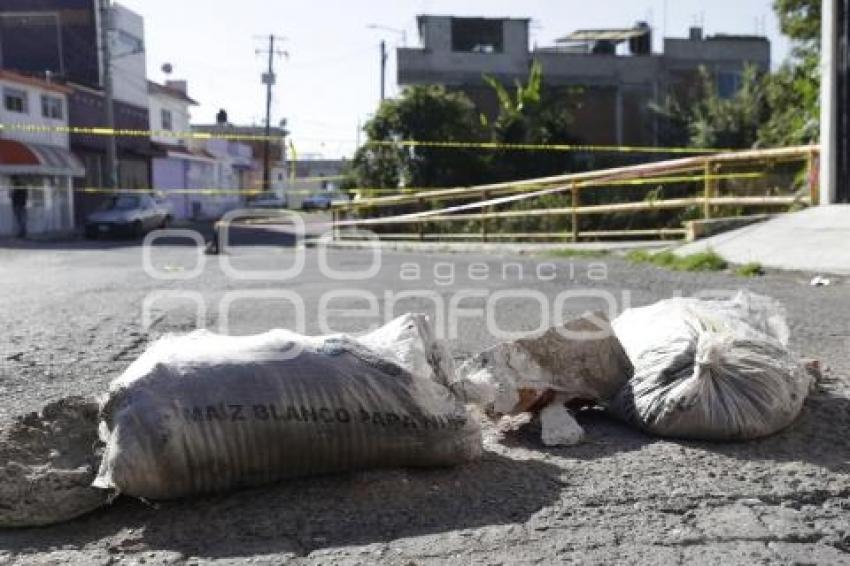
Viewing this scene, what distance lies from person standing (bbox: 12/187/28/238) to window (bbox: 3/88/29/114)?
123 inches

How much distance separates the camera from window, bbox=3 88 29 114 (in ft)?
89.2

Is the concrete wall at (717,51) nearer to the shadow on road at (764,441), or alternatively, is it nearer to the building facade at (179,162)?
the building facade at (179,162)

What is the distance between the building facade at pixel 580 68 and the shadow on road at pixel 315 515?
3722 centimetres

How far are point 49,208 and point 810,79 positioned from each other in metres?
23.1

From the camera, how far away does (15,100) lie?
27.7 meters

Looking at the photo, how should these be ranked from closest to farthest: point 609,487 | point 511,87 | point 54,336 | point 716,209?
point 609,487 → point 54,336 → point 716,209 → point 511,87

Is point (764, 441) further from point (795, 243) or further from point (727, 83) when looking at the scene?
point (727, 83)

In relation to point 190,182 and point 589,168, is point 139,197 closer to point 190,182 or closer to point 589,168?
point 589,168

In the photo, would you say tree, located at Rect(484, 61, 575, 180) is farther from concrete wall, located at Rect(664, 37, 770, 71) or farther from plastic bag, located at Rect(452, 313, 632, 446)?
plastic bag, located at Rect(452, 313, 632, 446)

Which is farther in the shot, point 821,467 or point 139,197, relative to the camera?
point 139,197

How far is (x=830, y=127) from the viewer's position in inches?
406

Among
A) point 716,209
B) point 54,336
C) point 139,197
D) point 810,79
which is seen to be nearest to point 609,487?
point 54,336

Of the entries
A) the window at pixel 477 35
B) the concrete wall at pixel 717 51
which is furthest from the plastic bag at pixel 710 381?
the concrete wall at pixel 717 51

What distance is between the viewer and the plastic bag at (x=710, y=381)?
2.89m
